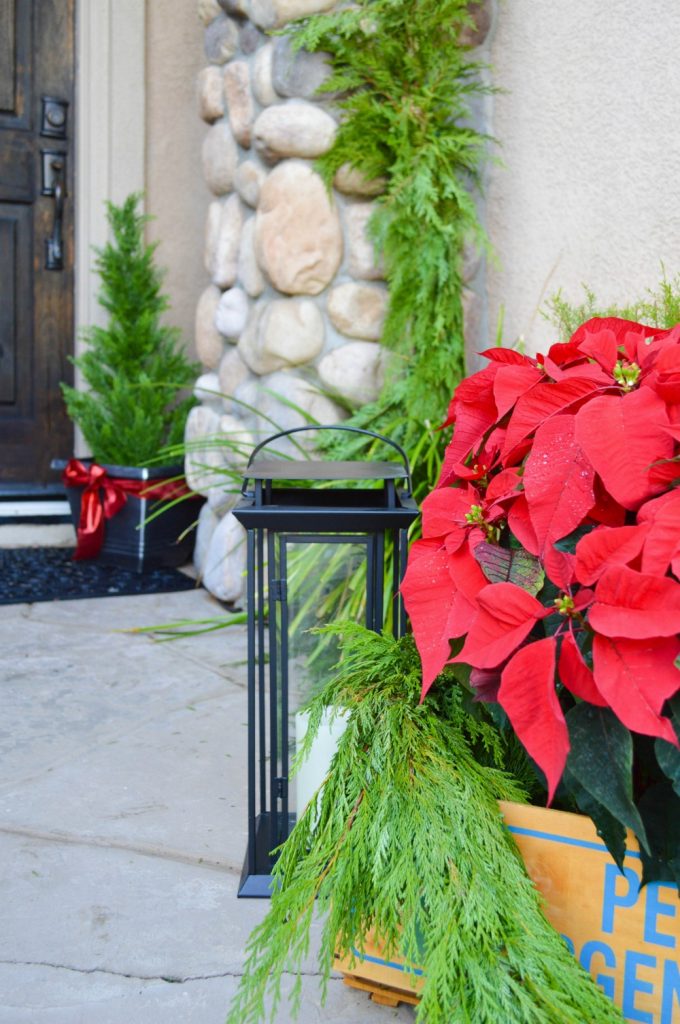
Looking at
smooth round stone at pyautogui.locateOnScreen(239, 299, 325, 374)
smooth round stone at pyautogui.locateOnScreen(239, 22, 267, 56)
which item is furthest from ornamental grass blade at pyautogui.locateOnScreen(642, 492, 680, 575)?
smooth round stone at pyautogui.locateOnScreen(239, 22, 267, 56)

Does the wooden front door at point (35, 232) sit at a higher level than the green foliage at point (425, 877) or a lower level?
higher

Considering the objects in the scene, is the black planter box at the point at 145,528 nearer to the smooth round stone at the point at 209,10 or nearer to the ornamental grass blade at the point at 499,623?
the smooth round stone at the point at 209,10

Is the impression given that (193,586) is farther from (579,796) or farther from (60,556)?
(579,796)

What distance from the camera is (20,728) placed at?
2006 mm

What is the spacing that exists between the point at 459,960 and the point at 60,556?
113 inches

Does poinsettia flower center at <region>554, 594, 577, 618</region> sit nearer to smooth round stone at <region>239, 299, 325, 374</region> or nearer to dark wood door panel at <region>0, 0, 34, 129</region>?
smooth round stone at <region>239, 299, 325, 374</region>

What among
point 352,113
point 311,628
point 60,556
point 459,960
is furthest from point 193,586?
point 459,960

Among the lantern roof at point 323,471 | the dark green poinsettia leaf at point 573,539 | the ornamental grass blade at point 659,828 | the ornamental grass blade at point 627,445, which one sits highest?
the ornamental grass blade at point 627,445

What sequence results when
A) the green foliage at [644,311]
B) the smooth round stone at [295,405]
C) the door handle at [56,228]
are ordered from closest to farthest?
the green foliage at [644,311], the smooth round stone at [295,405], the door handle at [56,228]

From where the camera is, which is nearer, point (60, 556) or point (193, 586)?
point (193, 586)

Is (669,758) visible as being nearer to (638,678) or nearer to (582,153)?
(638,678)

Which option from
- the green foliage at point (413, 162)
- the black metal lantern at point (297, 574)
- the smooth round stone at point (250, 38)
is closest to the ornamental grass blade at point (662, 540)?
the black metal lantern at point (297, 574)

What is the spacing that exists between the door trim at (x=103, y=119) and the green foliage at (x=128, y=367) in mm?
249

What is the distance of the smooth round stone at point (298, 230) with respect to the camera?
2.66 metres
